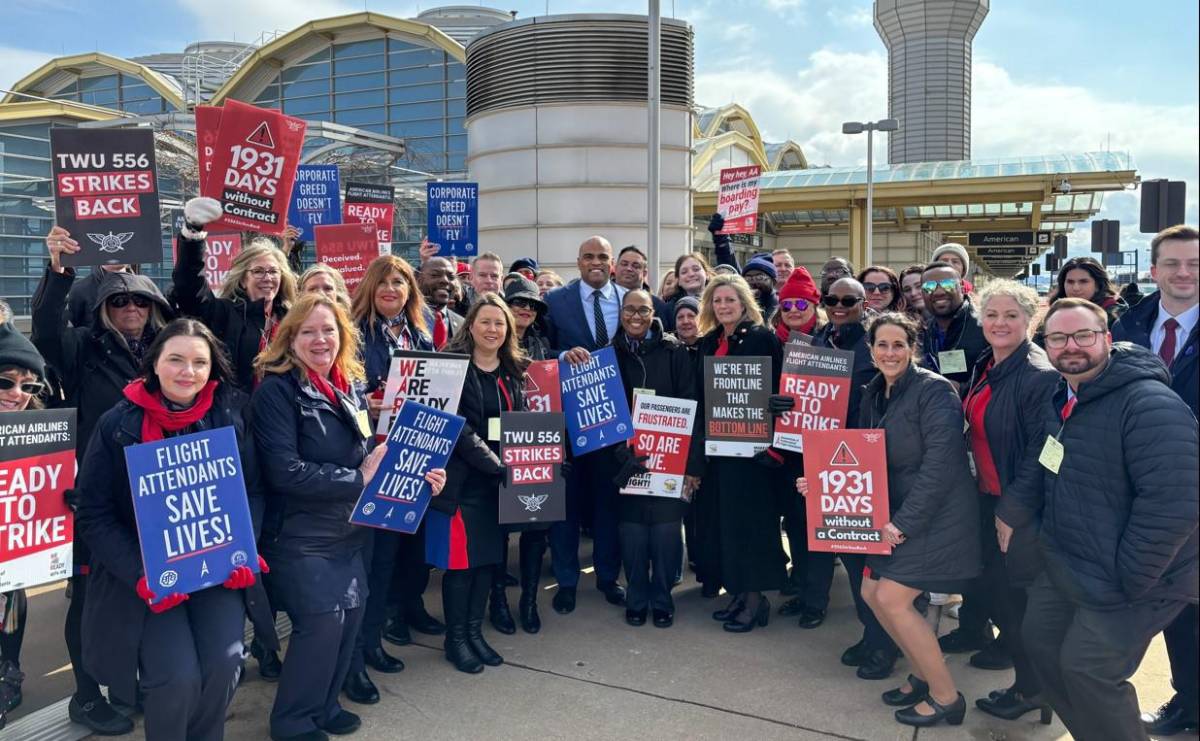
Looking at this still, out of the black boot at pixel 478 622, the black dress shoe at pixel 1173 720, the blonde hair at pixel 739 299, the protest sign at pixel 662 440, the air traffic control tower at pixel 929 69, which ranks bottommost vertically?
the black dress shoe at pixel 1173 720

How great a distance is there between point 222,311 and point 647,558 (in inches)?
120

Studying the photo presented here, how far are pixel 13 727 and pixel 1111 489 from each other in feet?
16.5

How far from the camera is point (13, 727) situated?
413cm

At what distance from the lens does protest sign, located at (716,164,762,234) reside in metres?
11.9

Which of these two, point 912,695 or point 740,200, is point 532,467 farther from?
point 740,200

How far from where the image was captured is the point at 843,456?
4551 millimetres

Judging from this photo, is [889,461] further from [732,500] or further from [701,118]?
[701,118]

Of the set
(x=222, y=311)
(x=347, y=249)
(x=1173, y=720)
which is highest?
(x=347, y=249)

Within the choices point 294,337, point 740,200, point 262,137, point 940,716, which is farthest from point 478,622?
point 740,200

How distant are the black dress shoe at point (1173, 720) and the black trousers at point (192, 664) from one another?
14.2 feet

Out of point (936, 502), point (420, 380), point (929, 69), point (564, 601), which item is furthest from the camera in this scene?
point (929, 69)

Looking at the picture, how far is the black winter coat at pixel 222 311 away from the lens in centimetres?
493

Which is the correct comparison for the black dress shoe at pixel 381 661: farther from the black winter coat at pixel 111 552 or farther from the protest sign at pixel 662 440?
the protest sign at pixel 662 440

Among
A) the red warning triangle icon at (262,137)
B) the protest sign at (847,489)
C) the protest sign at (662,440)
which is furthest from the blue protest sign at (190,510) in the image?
the red warning triangle icon at (262,137)
